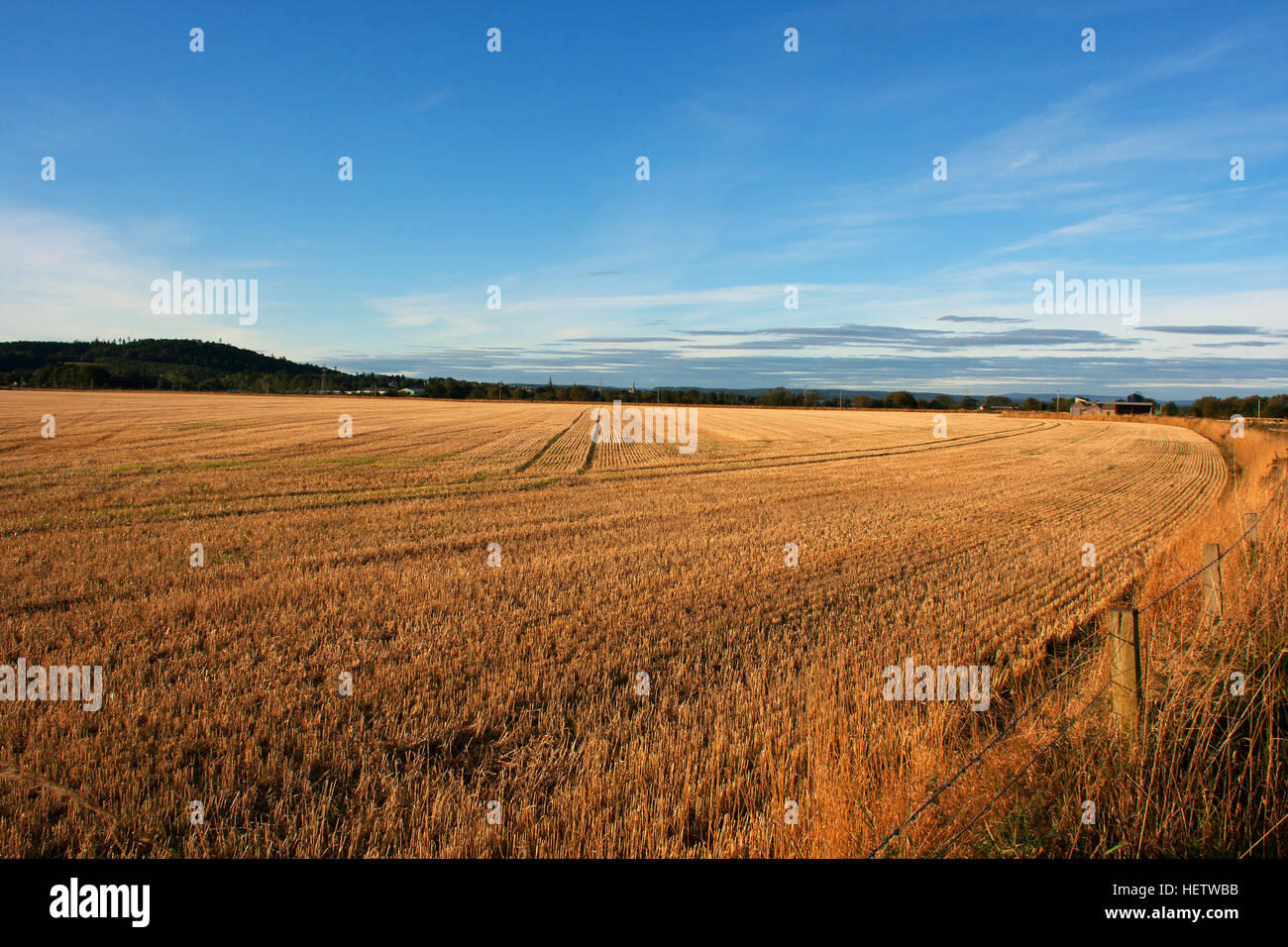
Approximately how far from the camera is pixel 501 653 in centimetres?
678

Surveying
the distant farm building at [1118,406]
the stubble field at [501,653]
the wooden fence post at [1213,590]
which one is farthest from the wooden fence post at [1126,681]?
the distant farm building at [1118,406]

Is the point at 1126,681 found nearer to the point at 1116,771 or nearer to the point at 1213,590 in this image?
the point at 1116,771

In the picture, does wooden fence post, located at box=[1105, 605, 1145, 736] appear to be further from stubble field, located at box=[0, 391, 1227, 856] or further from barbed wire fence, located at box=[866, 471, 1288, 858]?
stubble field, located at box=[0, 391, 1227, 856]

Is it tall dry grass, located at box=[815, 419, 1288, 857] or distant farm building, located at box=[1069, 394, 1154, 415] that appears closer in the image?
tall dry grass, located at box=[815, 419, 1288, 857]

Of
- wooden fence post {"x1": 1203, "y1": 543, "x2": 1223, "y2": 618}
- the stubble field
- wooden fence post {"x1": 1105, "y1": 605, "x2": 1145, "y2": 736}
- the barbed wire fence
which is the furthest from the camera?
wooden fence post {"x1": 1203, "y1": 543, "x2": 1223, "y2": 618}

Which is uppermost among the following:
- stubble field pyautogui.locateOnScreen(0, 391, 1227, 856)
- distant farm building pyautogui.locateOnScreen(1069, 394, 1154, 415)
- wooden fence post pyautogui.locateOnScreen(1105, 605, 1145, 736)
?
distant farm building pyautogui.locateOnScreen(1069, 394, 1154, 415)

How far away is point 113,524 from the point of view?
1259 cm

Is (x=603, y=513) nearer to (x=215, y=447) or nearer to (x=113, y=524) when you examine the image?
(x=113, y=524)

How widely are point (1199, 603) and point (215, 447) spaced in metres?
30.2

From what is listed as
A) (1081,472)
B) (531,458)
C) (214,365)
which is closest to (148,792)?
(531,458)

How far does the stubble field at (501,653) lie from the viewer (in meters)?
4.07

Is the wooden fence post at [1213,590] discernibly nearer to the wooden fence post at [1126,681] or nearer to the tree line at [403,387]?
the wooden fence post at [1126,681]

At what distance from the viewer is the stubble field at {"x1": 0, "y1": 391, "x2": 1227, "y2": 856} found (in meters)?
4.07

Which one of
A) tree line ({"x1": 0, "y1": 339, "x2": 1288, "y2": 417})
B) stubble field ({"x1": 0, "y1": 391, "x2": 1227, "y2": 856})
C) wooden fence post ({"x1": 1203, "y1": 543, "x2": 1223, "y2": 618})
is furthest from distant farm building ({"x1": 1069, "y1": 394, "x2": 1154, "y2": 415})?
wooden fence post ({"x1": 1203, "y1": 543, "x2": 1223, "y2": 618})
